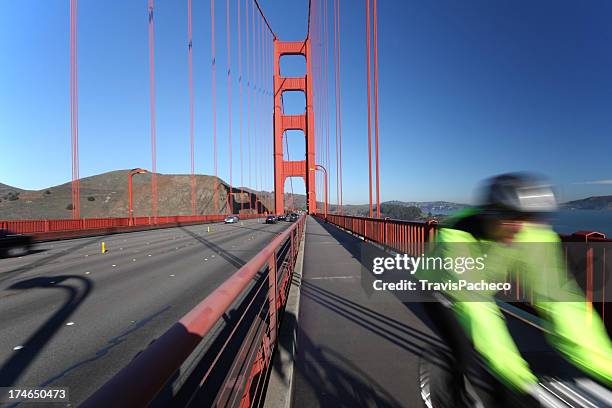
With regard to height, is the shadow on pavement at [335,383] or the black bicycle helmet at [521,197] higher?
the black bicycle helmet at [521,197]

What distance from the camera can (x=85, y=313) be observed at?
18.4 ft

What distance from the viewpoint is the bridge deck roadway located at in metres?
2.96

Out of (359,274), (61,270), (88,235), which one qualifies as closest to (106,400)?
(359,274)

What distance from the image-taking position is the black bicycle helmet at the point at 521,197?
1847 millimetres

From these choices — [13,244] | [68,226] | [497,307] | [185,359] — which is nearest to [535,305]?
[497,307]

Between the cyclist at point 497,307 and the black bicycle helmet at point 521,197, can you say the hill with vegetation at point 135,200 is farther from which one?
the black bicycle helmet at point 521,197

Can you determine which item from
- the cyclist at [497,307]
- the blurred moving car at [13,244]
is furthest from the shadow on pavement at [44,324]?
the blurred moving car at [13,244]

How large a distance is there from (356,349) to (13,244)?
1605 cm

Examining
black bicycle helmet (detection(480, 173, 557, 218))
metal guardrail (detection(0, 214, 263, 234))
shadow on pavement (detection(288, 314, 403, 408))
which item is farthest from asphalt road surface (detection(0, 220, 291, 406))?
metal guardrail (detection(0, 214, 263, 234))

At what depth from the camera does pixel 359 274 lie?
8.62 m

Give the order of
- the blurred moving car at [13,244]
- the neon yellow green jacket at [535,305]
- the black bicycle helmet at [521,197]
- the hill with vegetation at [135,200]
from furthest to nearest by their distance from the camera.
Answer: the hill with vegetation at [135,200]
the blurred moving car at [13,244]
the black bicycle helmet at [521,197]
the neon yellow green jacket at [535,305]

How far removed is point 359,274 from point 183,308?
4.28m

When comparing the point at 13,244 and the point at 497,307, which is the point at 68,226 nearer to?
the point at 13,244

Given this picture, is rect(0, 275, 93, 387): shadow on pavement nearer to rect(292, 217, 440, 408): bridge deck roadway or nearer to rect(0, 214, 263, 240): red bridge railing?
rect(292, 217, 440, 408): bridge deck roadway
